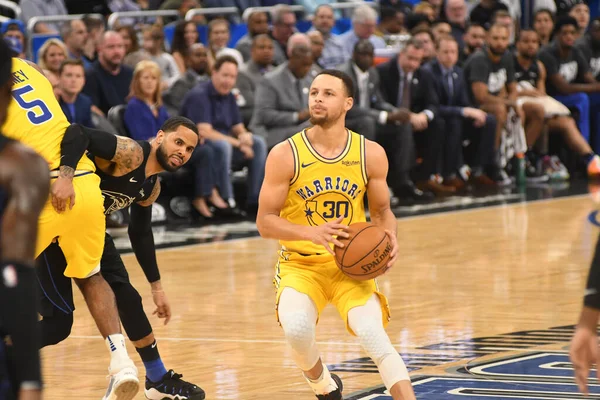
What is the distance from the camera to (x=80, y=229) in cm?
585

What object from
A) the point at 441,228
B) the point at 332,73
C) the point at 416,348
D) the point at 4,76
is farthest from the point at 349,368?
the point at 441,228

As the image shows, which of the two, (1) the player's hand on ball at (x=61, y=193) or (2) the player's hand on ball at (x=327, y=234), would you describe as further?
(1) the player's hand on ball at (x=61, y=193)

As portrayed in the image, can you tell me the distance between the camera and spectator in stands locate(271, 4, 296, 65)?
16125 mm

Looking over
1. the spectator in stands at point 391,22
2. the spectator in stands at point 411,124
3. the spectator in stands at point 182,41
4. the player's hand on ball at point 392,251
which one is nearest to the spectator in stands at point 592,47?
the spectator in stands at point 391,22

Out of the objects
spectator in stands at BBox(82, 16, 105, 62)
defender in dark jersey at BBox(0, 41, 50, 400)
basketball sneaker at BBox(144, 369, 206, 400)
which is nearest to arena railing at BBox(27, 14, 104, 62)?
spectator in stands at BBox(82, 16, 105, 62)

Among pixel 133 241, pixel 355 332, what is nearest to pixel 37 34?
pixel 133 241

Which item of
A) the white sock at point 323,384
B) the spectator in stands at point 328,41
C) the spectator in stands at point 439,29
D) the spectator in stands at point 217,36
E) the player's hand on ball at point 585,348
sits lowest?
the spectator in stands at point 439,29

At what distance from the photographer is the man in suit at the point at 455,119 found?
54.0 feet

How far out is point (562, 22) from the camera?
19.0m

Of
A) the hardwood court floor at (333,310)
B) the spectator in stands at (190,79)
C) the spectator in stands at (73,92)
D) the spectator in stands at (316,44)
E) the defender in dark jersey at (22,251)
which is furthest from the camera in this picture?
the spectator in stands at (316,44)

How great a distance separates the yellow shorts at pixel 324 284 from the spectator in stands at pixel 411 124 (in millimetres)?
9503

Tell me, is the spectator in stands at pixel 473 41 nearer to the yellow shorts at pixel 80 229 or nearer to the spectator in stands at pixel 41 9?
the spectator in stands at pixel 41 9

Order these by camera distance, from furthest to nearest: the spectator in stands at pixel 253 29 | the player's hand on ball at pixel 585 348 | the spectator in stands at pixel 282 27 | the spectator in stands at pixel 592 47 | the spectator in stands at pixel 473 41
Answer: the spectator in stands at pixel 592 47 < the spectator in stands at pixel 473 41 < the spectator in stands at pixel 282 27 < the spectator in stands at pixel 253 29 < the player's hand on ball at pixel 585 348

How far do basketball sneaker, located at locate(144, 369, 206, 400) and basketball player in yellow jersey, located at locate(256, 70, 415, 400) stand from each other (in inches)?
23.8
